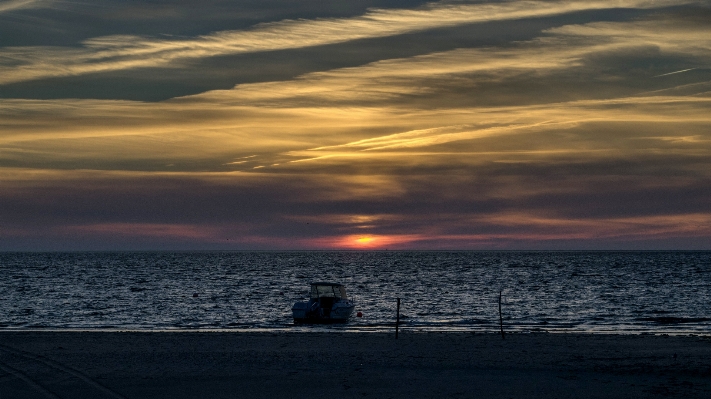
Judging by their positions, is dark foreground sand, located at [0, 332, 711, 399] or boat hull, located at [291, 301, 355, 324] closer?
dark foreground sand, located at [0, 332, 711, 399]

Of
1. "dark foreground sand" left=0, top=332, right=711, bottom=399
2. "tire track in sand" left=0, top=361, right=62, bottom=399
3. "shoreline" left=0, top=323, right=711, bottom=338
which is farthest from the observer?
"shoreline" left=0, top=323, right=711, bottom=338

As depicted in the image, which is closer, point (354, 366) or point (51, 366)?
point (51, 366)

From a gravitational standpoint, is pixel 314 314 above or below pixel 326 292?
below

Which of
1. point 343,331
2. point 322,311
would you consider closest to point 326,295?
point 322,311

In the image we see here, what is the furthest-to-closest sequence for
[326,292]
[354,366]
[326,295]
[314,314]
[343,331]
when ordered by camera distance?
[326,292] < [326,295] < [314,314] < [343,331] < [354,366]

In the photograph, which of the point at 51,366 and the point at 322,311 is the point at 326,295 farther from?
the point at 51,366

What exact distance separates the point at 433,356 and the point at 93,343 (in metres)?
16.3

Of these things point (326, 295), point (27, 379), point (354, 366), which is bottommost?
point (326, 295)

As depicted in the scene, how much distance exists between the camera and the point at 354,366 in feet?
89.8

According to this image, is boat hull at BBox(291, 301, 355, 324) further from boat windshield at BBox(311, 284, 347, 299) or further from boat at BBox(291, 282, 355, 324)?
boat windshield at BBox(311, 284, 347, 299)

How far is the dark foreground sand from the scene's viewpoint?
889 inches

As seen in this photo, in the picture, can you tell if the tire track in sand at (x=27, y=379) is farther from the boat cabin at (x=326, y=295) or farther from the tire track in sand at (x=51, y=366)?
the boat cabin at (x=326, y=295)

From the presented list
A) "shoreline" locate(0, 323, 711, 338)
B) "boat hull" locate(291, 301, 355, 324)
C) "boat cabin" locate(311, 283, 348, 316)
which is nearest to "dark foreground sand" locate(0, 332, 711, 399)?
"shoreline" locate(0, 323, 711, 338)

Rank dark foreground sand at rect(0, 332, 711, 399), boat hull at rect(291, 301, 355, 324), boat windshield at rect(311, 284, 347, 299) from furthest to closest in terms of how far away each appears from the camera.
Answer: boat windshield at rect(311, 284, 347, 299)
boat hull at rect(291, 301, 355, 324)
dark foreground sand at rect(0, 332, 711, 399)
